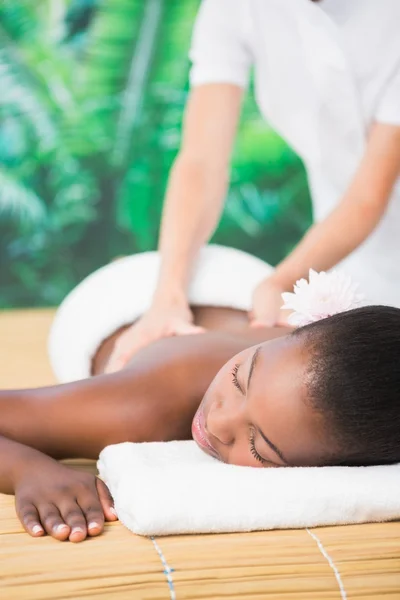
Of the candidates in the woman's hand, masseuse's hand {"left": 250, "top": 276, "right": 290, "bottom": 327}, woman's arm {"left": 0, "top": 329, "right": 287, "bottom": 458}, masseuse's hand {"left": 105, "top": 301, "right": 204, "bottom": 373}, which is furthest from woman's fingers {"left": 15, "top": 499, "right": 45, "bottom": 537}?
masseuse's hand {"left": 250, "top": 276, "right": 290, "bottom": 327}

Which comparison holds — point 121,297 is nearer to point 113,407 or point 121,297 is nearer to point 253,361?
point 113,407

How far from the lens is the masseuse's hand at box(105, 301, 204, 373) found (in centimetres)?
217

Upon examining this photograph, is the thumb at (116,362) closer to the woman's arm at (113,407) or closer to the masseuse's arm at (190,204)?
the masseuse's arm at (190,204)

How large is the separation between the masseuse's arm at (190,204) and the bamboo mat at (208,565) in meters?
0.82

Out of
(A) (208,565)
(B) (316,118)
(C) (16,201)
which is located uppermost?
(B) (316,118)

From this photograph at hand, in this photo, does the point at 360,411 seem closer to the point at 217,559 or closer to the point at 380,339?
the point at 380,339

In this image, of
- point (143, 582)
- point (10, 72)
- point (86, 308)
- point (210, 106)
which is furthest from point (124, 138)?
point (143, 582)

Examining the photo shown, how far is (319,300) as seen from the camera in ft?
5.76

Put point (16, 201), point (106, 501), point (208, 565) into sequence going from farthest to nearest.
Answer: point (16, 201) < point (106, 501) < point (208, 565)

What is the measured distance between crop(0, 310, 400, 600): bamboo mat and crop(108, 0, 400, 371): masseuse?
3.41ft

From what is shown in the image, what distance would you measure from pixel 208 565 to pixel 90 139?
4080mm

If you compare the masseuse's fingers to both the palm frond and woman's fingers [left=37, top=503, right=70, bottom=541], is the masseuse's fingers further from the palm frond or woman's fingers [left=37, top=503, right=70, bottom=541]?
the palm frond

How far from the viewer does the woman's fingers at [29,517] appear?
1.40 m

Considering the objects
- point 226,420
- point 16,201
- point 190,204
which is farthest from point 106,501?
point 16,201
